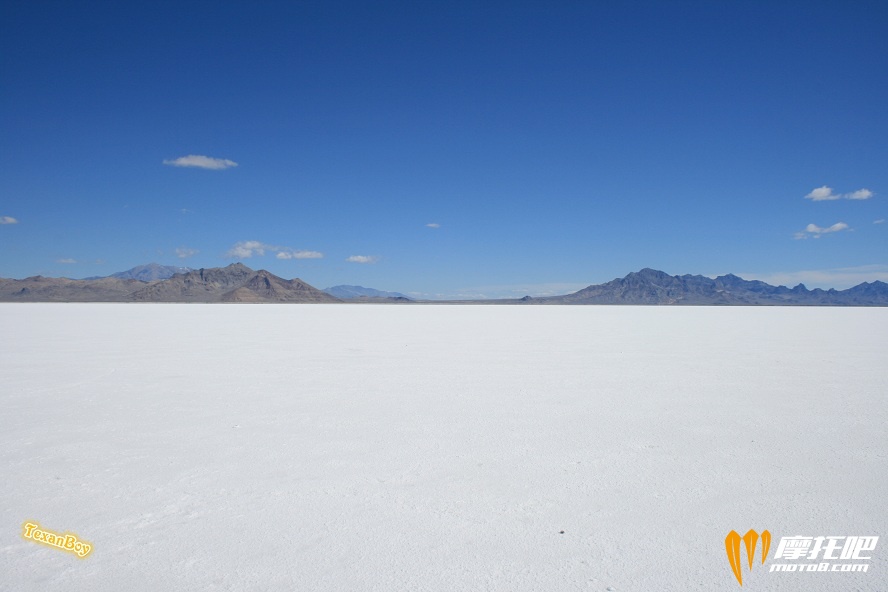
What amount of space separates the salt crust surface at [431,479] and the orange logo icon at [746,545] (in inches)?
2.3

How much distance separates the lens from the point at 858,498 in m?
3.65

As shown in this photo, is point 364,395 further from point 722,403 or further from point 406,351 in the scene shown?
point 406,351

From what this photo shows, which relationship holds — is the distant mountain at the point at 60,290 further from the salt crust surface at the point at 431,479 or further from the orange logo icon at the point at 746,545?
the orange logo icon at the point at 746,545

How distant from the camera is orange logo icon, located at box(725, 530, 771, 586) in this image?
9.48ft

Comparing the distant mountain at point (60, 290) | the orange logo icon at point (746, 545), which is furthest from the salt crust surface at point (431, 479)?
the distant mountain at point (60, 290)

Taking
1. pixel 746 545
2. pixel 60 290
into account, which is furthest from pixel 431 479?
pixel 60 290

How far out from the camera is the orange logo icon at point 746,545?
289cm

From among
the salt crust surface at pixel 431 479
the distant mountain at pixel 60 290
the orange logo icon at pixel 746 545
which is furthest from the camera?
the distant mountain at pixel 60 290

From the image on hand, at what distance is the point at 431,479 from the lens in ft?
13.1

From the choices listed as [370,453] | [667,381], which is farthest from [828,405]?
[370,453]

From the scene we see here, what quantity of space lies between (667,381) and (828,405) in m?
2.15

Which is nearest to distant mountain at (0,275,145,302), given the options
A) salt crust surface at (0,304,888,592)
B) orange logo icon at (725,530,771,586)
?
salt crust surface at (0,304,888,592)

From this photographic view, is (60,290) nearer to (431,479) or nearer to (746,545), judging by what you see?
(431,479)

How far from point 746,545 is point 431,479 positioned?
2077mm
